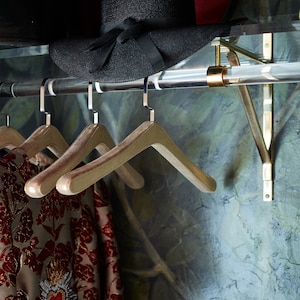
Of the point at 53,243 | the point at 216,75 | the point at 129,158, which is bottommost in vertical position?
the point at 53,243

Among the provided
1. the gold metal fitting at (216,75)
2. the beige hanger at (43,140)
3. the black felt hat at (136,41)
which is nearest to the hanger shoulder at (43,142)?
the beige hanger at (43,140)

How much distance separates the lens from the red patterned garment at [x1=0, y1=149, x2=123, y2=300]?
1.04 m

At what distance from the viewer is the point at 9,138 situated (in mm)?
1123

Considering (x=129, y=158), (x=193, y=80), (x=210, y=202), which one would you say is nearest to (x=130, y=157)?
(x=129, y=158)

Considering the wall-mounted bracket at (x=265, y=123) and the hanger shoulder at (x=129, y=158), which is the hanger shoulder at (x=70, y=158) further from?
the wall-mounted bracket at (x=265, y=123)

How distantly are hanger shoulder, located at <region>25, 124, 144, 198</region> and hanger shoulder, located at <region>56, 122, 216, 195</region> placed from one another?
0.05 meters

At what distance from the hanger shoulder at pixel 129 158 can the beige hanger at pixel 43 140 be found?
0.51 ft

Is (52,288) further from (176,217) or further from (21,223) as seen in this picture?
(176,217)

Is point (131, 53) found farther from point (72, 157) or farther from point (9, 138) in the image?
point (9, 138)

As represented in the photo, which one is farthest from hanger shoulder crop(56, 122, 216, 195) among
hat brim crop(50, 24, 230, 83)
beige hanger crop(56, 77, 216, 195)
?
hat brim crop(50, 24, 230, 83)

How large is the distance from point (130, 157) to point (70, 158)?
0.10 metres

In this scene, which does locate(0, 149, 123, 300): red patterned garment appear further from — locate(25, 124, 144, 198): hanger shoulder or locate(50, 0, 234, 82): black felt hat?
locate(50, 0, 234, 82): black felt hat

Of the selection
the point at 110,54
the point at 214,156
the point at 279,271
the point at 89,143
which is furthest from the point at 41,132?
the point at 279,271

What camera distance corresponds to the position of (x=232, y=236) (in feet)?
3.99
